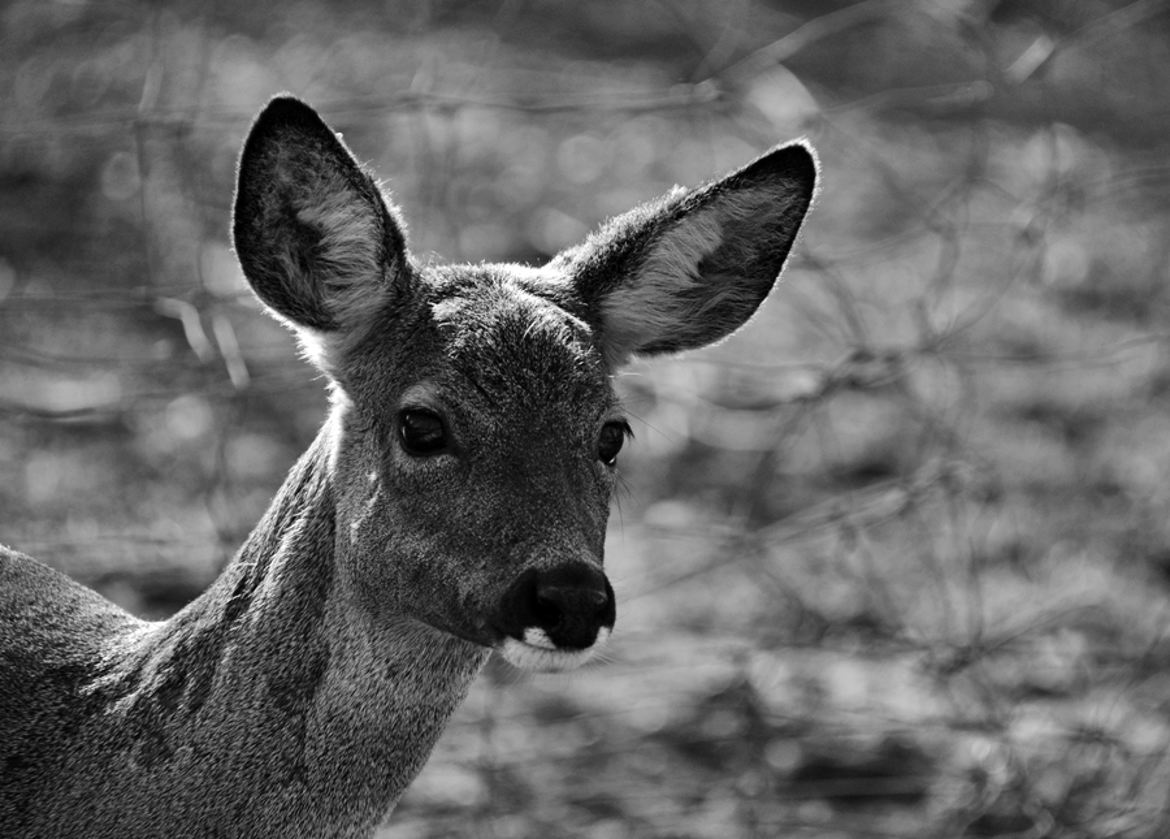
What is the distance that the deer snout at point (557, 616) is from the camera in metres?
2.99

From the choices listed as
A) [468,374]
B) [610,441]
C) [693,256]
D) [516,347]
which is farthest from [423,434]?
[693,256]

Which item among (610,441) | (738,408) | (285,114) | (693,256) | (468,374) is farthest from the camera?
(738,408)

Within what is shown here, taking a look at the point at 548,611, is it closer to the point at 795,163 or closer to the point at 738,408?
the point at 795,163

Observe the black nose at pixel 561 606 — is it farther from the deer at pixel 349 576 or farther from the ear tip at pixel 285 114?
the ear tip at pixel 285 114

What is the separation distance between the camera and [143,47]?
9.91 m

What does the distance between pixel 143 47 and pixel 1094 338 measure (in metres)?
5.40

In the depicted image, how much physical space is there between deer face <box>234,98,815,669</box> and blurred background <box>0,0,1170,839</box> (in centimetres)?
75

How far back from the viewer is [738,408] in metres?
5.20

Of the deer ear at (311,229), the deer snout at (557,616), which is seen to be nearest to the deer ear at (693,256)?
the deer ear at (311,229)

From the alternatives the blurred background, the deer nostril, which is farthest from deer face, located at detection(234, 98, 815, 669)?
the blurred background

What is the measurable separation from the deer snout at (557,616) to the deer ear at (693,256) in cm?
84

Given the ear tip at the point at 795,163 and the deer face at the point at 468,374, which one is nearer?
the deer face at the point at 468,374

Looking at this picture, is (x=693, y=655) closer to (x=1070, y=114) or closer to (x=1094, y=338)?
(x=1094, y=338)

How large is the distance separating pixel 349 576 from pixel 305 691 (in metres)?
0.23
